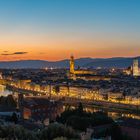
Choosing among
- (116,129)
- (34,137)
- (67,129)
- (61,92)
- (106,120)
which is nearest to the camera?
(34,137)

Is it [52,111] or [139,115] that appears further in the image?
[139,115]

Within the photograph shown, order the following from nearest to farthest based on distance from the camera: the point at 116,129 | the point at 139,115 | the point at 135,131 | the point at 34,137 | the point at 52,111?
the point at 34,137, the point at 116,129, the point at 135,131, the point at 52,111, the point at 139,115

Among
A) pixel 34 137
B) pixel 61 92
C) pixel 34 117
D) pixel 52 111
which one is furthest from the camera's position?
pixel 61 92

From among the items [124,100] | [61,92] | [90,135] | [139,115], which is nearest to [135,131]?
[90,135]

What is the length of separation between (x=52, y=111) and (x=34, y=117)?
1.86 metres

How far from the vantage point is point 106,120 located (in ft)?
63.6

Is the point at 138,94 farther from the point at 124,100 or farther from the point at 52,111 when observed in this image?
the point at 52,111

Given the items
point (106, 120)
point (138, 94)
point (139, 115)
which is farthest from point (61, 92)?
point (106, 120)

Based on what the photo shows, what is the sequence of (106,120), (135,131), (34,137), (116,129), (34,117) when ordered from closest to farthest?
(34,137), (116,129), (135,131), (106,120), (34,117)

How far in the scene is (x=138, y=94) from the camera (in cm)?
4631

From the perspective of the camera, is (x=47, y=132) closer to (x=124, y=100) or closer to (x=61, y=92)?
(x=124, y=100)

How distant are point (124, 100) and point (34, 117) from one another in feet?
67.4

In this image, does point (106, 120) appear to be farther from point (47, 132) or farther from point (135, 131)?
point (47, 132)

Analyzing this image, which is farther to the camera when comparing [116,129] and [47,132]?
[116,129]
